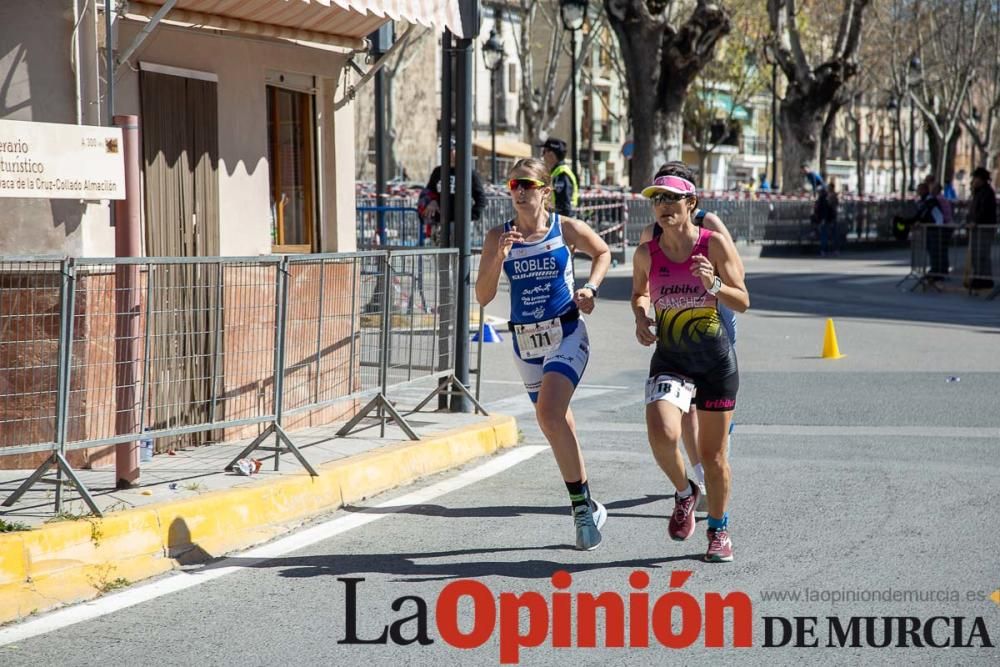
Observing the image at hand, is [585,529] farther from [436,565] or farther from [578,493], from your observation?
[436,565]

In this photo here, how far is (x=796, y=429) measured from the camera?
10.7 meters

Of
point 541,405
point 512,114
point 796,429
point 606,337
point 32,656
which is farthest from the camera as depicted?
point 512,114

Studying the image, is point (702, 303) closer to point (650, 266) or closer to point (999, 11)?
point (650, 266)

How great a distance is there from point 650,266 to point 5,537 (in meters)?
3.11

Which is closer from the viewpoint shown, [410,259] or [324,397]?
[324,397]

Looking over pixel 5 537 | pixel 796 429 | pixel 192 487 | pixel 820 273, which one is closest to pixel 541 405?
pixel 192 487

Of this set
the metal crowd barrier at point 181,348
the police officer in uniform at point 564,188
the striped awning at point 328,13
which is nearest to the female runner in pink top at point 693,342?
the metal crowd barrier at point 181,348

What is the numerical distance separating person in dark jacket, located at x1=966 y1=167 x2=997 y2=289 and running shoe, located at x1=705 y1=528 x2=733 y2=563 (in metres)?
17.0

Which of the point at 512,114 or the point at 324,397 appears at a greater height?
the point at 512,114

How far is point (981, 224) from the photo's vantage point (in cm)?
2234

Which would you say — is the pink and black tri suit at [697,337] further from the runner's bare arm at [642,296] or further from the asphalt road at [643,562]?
the asphalt road at [643,562]

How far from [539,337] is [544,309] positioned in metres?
0.14

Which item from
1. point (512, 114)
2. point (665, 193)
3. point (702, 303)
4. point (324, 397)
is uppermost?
point (512, 114)

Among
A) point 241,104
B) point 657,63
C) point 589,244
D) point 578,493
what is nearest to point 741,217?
point 657,63
